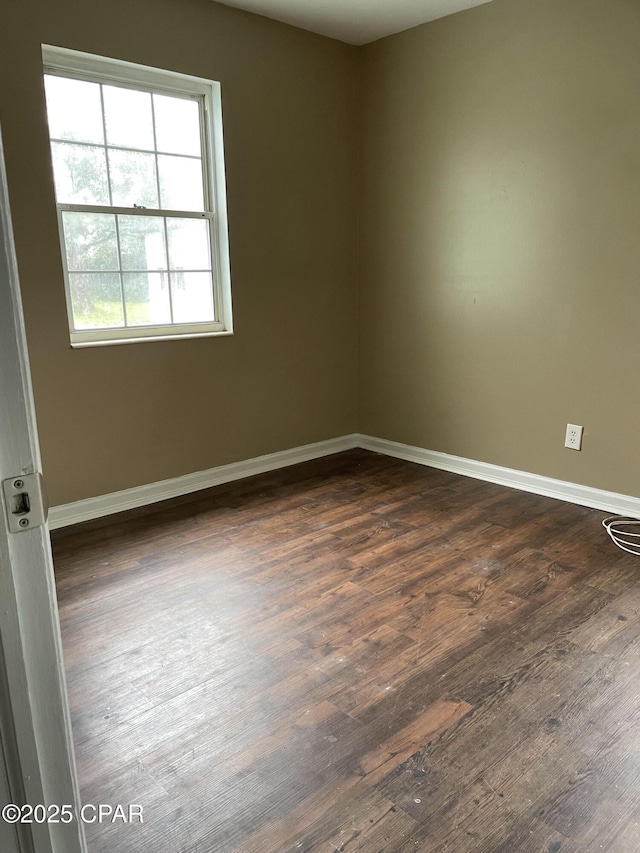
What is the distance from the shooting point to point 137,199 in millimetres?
3162

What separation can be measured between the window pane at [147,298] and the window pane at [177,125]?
0.69 m

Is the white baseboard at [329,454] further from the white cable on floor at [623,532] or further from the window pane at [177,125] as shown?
the window pane at [177,125]

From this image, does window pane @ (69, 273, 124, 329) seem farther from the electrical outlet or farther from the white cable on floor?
the white cable on floor

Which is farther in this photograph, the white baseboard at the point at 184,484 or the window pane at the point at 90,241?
the white baseboard at the point at 184,484

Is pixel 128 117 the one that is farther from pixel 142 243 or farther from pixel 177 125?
pixel 142 243

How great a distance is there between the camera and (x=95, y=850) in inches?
53.5

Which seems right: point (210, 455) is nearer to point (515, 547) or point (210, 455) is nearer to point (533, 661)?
point (515, 547)

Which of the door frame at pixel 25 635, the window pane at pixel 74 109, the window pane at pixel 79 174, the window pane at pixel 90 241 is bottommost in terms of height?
the door frame at pixel 25 635

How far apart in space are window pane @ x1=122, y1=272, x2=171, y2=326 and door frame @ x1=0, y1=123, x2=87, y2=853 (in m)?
2.67

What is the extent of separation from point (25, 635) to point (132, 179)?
2932mm

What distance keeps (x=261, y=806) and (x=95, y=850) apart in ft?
1.24

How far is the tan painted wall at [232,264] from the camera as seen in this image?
2771 millimetres

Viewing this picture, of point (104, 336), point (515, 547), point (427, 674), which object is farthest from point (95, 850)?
point (104, 336)

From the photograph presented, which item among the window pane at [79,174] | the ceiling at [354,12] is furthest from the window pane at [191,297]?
the ceiling at [354,12]
